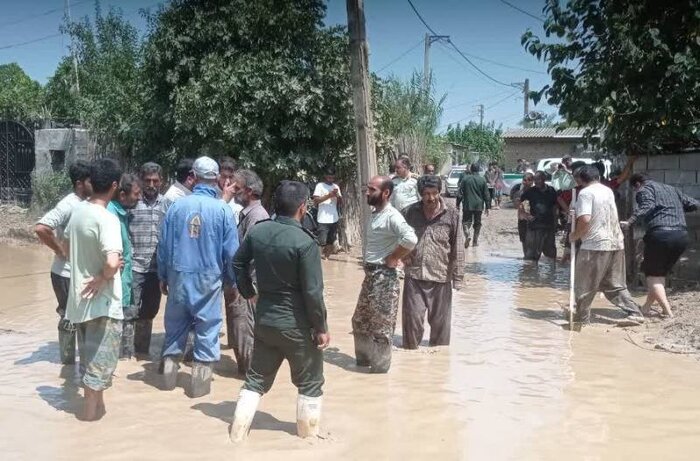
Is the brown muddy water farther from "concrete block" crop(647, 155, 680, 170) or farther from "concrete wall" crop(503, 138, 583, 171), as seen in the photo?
"concrete wall" crop(503, 138, 583, 171)

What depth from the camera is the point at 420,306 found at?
655 centimetres

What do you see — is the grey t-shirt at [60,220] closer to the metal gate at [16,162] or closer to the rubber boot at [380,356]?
the rubber boot at [380,356]

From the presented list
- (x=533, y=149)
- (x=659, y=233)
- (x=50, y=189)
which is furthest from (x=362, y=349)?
(x=533, y=149)

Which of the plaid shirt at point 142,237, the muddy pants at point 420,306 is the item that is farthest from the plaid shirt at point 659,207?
the plaid shirt at point 142,237

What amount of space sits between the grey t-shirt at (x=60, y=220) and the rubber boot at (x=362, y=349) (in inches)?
92.9

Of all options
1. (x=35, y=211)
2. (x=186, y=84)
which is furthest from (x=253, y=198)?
(x=35, y=211)

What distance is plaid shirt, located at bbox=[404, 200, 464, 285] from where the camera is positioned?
6.48m

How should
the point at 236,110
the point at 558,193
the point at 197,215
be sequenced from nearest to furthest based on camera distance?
the point at 197,215, the point at 558,193, the point at 236,110

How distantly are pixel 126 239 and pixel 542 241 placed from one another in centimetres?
793

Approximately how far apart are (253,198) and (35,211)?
12359 millimetres

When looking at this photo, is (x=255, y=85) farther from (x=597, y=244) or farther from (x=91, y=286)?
(x=91, y=286)

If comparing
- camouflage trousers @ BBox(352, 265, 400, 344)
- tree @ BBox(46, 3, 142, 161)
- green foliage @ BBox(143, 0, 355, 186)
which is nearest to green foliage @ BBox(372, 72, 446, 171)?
green foliage @ BBox(143, 0, 355, 186)

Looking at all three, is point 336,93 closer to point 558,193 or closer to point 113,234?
point 558,193

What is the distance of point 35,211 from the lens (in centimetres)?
1666
